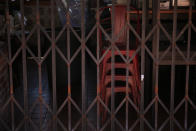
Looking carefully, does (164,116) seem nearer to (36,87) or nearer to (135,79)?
(135,79)

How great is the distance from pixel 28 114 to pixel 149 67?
153 cm

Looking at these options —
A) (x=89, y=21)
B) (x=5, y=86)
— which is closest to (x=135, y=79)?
(x=5, y=86)

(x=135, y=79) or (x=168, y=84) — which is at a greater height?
(x=135, y=79)

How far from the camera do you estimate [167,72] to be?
4.43 meters

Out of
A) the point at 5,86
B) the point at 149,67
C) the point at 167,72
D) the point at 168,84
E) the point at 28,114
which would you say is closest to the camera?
the point at 28,114

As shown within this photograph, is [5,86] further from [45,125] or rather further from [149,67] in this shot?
[149,67]

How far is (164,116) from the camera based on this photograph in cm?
288

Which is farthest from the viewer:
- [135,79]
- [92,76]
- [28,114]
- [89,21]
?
[89,21]

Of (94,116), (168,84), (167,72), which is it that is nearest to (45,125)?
(94,116)

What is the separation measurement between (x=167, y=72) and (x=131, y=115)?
175cm

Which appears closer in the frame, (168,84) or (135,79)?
(135,79)

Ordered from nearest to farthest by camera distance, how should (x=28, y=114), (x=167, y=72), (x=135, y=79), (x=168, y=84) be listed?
(x=28, y=114)
(x=135, y=79)
(x=168, y=84)
(x=167, y=72)

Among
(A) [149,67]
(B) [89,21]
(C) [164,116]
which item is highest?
(B) [89,21]

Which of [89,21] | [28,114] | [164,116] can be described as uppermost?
[89,21]
